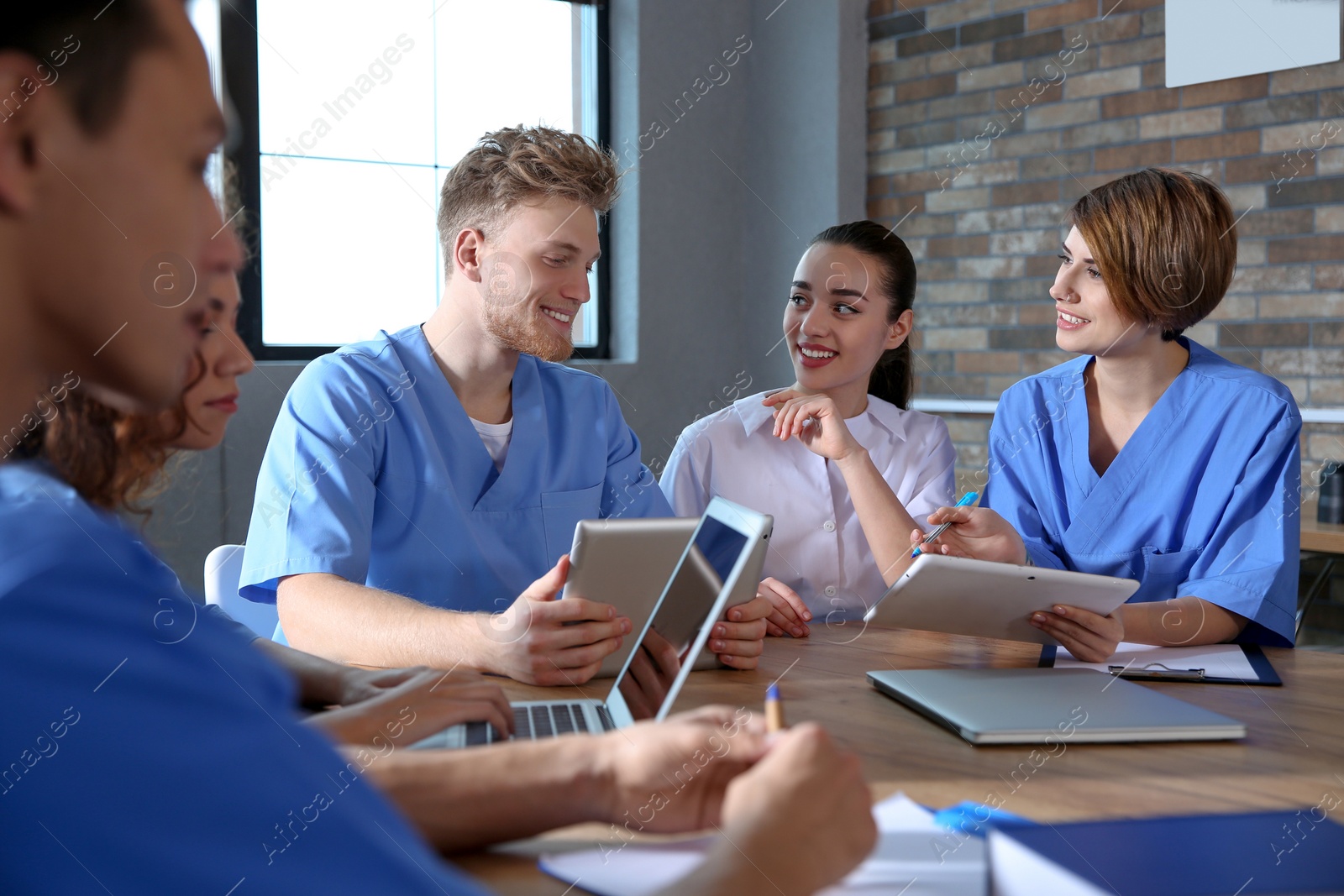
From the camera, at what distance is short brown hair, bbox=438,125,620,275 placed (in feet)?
6.25

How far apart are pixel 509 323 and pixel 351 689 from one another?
0.83 m

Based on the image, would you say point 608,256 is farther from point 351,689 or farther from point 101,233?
point 101,233

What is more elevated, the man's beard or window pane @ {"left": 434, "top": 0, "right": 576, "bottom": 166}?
window pane @ {"left": 434, "top": 0, "right": 576, "bottom": 166}

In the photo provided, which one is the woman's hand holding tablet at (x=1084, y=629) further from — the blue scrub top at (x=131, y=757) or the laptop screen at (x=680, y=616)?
the blue scrub top at (x=131, y=757)

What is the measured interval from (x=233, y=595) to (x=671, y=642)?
100 cm

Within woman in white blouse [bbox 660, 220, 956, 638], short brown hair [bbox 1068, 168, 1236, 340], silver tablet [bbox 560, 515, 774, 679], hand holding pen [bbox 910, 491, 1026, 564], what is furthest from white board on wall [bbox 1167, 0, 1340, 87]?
silver tablet [bbox 560, 515, 774, 679]

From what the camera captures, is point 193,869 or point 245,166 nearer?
point 193,869

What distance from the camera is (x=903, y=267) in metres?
2.36

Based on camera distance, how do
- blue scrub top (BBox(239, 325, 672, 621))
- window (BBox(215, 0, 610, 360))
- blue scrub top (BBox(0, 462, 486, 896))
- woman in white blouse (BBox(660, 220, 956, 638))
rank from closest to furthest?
1. blue scrub top (BBox(0, 462, 486, 896))
2. blue scrub top (BBox(239, 325, 672, 621))
3. woman in white blouse (BBox(660, 220, 956, 638))
4. window (BBox(215, 0, 610, 360))

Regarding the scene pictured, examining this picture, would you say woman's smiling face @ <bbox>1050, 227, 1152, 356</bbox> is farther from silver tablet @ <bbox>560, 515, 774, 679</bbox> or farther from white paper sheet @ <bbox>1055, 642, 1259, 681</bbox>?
silver tablet @ <bbox>560, 515, 774, 679</bbox>

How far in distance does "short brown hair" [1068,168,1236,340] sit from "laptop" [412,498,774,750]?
1.19 m

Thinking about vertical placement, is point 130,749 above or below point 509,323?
below

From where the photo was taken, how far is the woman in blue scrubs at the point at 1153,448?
164 centimetres

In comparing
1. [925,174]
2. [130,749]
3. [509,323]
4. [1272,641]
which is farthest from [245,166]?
[130,749]
